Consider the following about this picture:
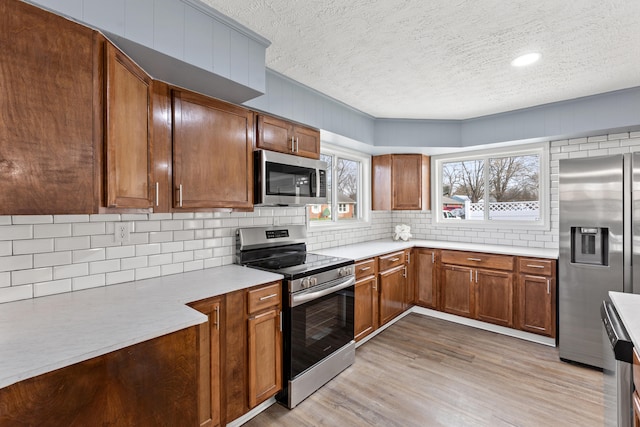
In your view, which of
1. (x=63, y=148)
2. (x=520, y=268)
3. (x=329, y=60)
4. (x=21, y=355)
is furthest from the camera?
(x=520, y=268)

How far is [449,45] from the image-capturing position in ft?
6.66

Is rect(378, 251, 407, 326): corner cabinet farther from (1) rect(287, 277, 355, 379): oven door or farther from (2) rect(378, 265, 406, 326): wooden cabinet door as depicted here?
(1) rect(287, 277, 355, 379): oven door

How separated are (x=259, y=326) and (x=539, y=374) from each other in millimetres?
2410

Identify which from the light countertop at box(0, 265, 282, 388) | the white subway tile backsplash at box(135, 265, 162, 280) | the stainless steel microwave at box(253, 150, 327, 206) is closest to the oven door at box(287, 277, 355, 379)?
the light countertop at box(0, 265, 282, 388)

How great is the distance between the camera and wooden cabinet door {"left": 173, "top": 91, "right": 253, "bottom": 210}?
1.90m

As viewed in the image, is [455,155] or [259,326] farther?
[455,155]

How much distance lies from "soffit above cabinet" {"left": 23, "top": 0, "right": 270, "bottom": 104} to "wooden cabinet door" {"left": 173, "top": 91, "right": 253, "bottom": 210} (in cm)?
13

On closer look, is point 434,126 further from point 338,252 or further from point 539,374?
point 539,374

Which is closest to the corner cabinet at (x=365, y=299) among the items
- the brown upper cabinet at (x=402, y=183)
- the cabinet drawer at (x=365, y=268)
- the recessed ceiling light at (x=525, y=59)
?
the cabinet drawer at (x=365, y=268)

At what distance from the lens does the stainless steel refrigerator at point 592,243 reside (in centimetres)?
249

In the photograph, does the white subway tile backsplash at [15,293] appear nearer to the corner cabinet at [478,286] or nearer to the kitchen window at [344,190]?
the kitchen window at [344,190]

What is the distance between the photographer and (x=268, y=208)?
2.81m

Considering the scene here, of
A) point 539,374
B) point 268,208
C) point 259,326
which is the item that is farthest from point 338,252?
point 539,374

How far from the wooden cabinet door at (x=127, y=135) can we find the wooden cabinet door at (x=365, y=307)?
1.99m
